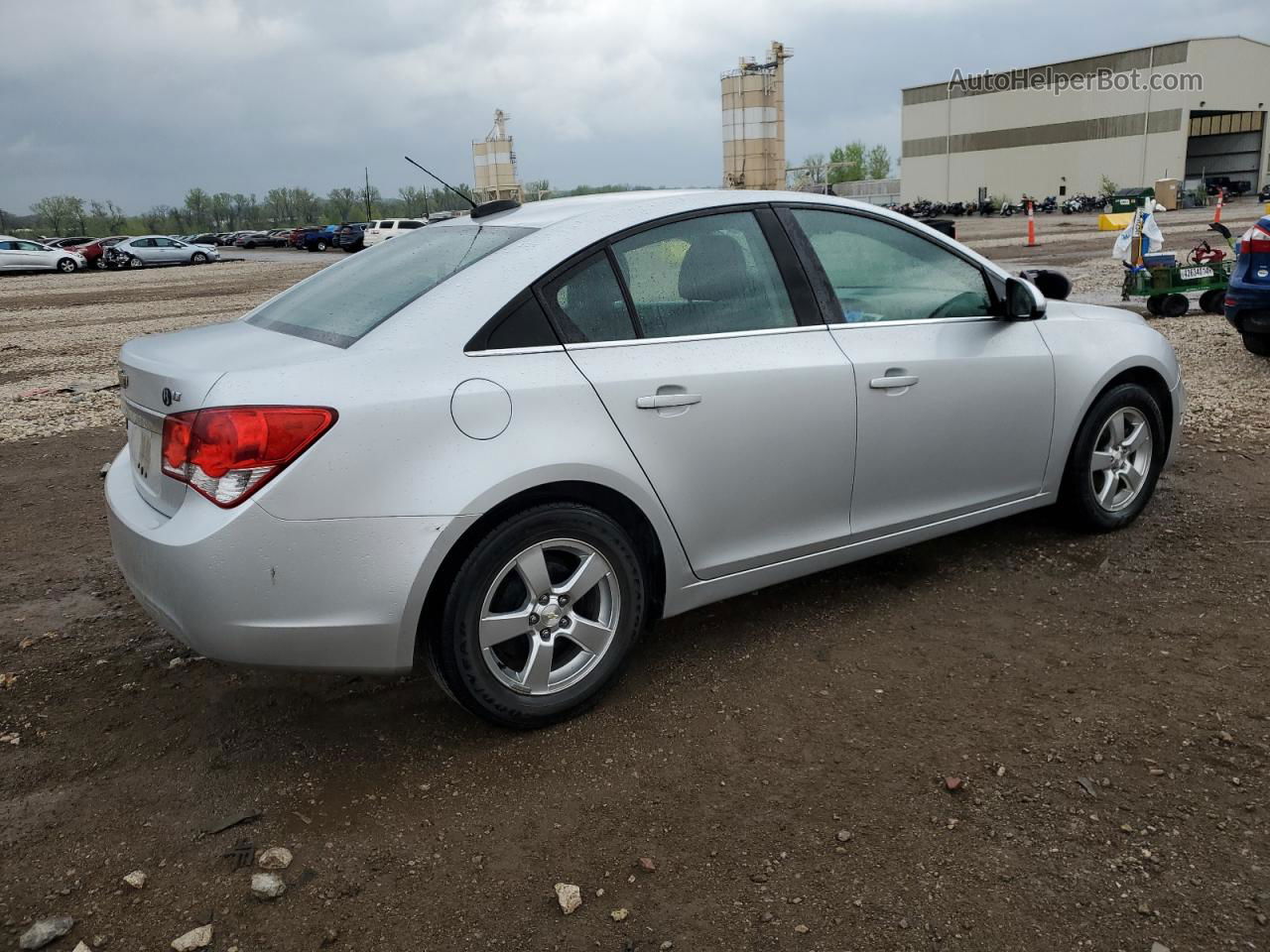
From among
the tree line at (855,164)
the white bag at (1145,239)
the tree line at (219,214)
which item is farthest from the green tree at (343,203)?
the white bag at (1145,239)

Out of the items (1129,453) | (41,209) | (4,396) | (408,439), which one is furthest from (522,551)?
(41,209)

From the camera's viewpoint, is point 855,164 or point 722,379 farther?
point 855,164

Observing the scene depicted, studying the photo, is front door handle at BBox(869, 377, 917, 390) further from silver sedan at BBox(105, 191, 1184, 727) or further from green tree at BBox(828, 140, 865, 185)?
green tree at BBox(828, 140, 865, 185)

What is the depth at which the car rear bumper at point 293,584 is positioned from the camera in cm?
282

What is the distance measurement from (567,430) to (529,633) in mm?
636

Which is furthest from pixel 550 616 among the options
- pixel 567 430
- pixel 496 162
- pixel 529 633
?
pixel 496 162

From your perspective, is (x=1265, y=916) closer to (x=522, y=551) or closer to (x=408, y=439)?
(x=522, y=551)

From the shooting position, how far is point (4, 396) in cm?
1059

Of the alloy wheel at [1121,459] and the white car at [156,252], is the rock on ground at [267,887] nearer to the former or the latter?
the alloy wheel at [1121,459]

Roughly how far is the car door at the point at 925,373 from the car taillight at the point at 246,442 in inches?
76.7

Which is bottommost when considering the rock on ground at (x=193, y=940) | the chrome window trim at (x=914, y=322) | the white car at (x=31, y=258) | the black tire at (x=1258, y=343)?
→ the rock on ground at (x=193, y=940)

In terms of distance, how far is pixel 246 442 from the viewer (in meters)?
2.81

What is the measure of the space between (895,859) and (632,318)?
71.5 inches

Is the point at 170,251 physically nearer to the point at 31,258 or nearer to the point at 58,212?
the point at 31,258
